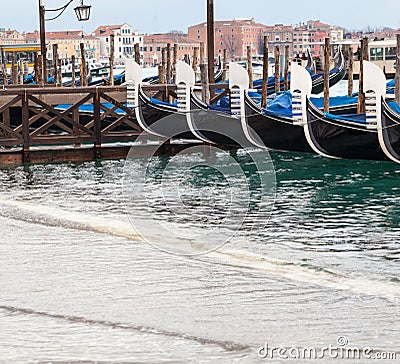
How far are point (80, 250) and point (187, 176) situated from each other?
155 inches

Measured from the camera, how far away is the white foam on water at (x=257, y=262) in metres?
4.26

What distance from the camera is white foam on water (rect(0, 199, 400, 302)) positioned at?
4.26 meters

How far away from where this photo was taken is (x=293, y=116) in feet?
32.7

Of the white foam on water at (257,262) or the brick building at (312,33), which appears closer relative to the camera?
the white foam on water at (257,262)

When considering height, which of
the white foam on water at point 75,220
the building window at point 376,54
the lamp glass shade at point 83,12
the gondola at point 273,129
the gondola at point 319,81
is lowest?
the white foam on water at point 75,220

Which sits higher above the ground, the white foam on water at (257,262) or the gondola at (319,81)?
the gondola at (319,81)

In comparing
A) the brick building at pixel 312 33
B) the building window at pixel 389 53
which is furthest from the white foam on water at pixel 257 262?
the brick building at pixel 312 33

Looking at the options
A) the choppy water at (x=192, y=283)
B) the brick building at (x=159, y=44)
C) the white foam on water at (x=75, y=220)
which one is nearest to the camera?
the choppy water at (x=192, y=283)

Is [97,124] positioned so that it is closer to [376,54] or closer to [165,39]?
[376,54]

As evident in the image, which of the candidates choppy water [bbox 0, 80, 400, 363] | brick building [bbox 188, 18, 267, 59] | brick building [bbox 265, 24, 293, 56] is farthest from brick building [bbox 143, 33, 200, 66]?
choppy water [bbox 0, 80, 400, 363]

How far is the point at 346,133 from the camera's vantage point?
953 cm

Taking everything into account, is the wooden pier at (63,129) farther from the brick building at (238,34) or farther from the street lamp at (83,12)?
the brick building at (238,34)

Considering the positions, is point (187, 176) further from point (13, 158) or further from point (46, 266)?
point (46, 266)

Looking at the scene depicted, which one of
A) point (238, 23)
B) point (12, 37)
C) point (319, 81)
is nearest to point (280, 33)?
point (238, 23)
